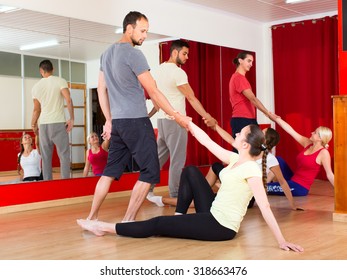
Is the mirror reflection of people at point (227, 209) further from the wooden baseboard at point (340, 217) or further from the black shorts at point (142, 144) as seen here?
the wooden baseboard at point (340, 217)

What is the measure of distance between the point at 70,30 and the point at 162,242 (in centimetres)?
293

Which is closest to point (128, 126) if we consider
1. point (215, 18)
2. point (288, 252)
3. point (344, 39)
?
point (288, 252)

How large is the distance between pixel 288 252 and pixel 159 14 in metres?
3.97

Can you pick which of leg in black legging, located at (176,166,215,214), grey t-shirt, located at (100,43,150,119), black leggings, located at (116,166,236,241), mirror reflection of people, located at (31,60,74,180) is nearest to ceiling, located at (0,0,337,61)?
mirror reflection of people, located at (31,60,74,180)

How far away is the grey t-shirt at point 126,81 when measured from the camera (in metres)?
3.29

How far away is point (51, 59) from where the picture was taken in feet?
16.7

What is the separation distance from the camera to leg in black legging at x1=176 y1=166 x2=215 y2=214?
129 inches

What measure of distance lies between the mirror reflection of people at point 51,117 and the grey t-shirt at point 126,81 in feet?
5.67

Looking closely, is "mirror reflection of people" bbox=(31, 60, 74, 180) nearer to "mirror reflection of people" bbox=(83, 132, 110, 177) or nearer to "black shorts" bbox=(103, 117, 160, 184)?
"mirror reflection of people" bbox=(83, 132, 110, 177)

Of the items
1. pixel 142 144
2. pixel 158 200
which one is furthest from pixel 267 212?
pixel 158 200

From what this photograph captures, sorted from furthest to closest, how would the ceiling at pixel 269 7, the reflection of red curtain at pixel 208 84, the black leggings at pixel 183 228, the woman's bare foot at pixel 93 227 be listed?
the reflection of red curtain at pixel 208 84 → the ceiling at pixel 269 7 → the woman's bare foot at pixel 93 227 → the black leggings at pixel 183 228

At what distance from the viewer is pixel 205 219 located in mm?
2975

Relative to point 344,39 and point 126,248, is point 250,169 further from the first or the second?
point 344,39

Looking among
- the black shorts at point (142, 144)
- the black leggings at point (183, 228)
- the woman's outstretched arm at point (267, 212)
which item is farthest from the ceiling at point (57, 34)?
the woman's outstretched arm at point (267, 212)
